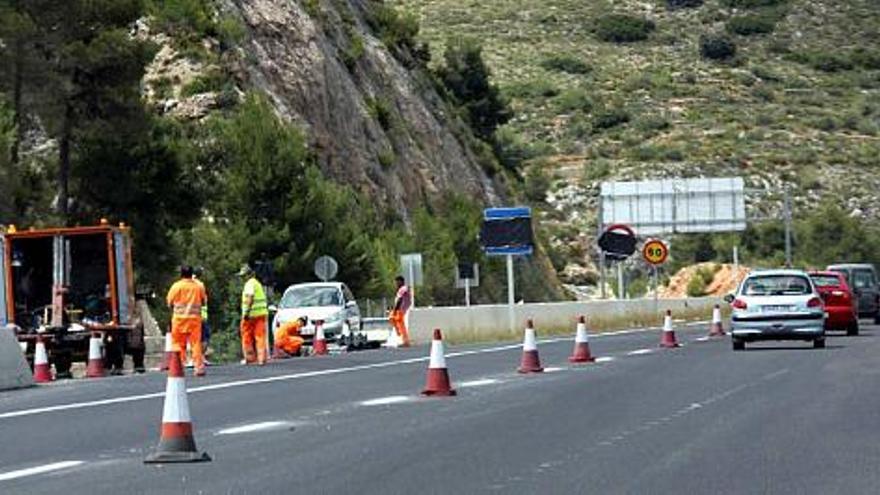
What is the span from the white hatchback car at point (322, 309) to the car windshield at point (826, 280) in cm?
1074

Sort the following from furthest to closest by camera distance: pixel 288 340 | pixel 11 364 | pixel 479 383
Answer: pixel 288 340 → pixel 11 364 → pixel 479 383

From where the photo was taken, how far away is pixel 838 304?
44.8 metres

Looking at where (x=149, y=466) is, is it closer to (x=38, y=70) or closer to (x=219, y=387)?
(x=219, y=387)

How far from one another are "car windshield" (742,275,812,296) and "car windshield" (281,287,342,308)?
1303 centimetres

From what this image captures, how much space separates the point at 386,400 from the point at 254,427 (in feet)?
13.2

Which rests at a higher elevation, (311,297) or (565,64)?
(565,64)

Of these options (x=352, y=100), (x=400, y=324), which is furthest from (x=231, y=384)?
(x=352, y=100)

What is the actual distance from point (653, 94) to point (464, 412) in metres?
102

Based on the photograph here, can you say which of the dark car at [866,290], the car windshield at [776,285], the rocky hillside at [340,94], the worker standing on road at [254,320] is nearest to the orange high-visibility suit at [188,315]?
the worker standing on road at [254,320]

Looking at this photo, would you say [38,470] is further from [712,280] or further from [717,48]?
[717,48]

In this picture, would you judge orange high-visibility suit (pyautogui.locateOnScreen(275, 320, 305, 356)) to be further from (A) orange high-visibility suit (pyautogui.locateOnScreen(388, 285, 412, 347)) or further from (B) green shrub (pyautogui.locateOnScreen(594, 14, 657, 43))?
(B) green shrub (pyautogui.locateOnScreen(594, 14, 657, 43))

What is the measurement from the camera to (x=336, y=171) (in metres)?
66.9

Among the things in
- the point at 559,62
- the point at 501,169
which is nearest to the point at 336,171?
the point at 501,169

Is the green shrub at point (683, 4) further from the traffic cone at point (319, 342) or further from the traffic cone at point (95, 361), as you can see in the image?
the traffic cone at point (95, 361)
